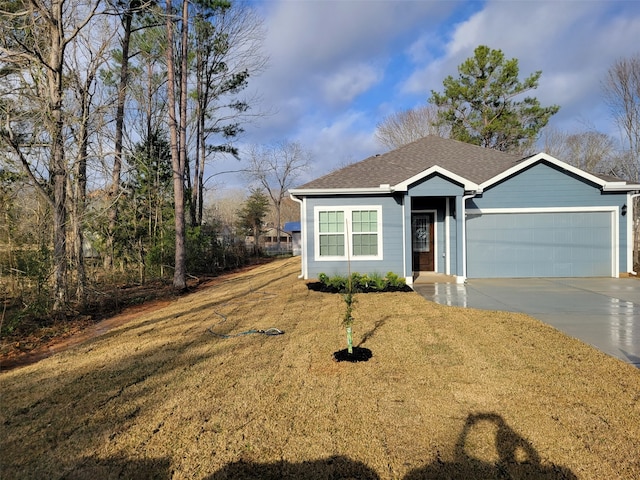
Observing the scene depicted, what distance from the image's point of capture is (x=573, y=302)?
23.1 feet

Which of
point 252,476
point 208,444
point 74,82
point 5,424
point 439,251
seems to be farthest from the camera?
point 439,251

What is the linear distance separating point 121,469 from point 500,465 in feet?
8.24

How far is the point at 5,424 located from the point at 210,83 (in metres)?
21.3

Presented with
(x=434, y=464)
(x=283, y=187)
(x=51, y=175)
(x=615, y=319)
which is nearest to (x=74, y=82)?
(x=51, y=175)

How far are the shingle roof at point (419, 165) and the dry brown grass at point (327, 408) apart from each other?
6.00 m

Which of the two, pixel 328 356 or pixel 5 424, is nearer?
pixel 5 424

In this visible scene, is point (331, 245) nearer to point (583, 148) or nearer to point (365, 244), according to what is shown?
point (365, 244)

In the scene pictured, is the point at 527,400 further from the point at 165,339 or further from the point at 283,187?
the point at 283,187

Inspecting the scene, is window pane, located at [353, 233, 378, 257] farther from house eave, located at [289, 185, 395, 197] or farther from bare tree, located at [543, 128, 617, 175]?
bare tree, located at [543, 128, 617, 175]

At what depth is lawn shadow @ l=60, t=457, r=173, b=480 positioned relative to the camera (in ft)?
7.77

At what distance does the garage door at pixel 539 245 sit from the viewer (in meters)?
10.3

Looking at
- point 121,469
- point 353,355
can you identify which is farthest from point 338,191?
point 121,469

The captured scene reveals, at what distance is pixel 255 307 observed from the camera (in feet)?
25.0

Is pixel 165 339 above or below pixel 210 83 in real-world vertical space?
below
